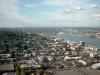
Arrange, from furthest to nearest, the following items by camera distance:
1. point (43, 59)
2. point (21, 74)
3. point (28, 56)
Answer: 1. point (28, 56)
2. point (43, 59)
3. point (21, 74)

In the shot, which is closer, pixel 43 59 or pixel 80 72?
pixel 80 72

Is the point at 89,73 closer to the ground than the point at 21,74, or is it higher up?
closer to the ground

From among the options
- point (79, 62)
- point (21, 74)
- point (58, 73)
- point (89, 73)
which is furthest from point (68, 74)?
point (79, 62)

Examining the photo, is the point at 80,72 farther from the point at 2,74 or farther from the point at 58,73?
the point at 2,74

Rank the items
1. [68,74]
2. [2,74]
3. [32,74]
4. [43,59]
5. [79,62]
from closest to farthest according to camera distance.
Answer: [32,74] < [68,74] < [2,74] < [79,62] < [43,59]

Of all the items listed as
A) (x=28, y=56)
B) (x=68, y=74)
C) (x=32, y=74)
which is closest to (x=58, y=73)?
(x=68, y=74)

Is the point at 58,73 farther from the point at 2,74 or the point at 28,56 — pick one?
the point at 28,56

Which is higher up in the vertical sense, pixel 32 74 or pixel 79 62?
pixel 32 74

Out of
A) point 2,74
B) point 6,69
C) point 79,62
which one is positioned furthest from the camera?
point 79,62

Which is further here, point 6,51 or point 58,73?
point 6,51
